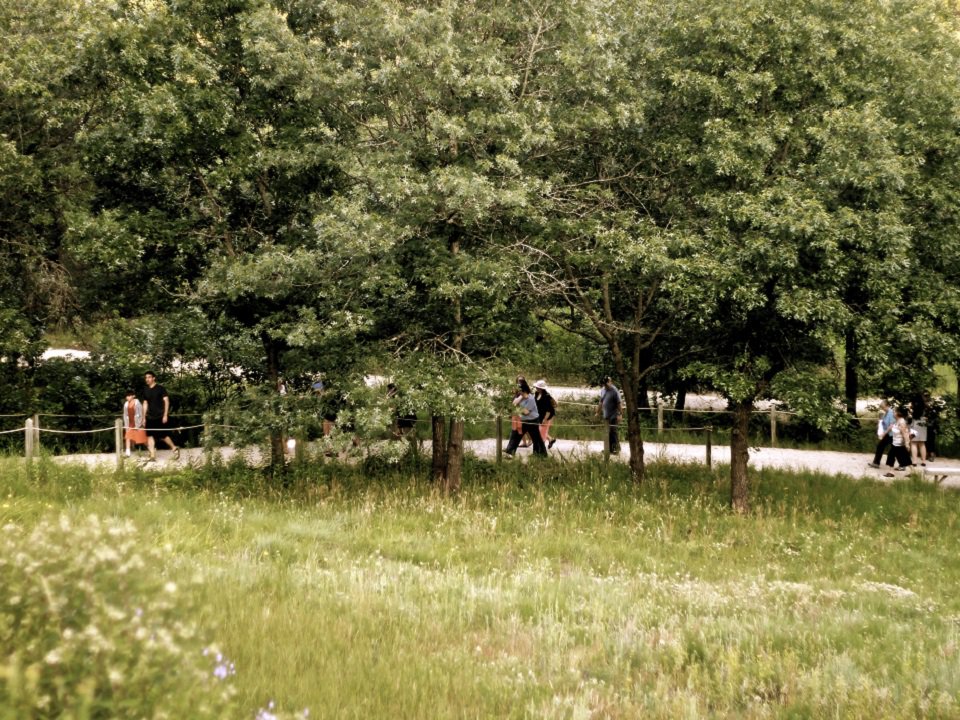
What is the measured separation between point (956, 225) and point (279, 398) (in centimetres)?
1088

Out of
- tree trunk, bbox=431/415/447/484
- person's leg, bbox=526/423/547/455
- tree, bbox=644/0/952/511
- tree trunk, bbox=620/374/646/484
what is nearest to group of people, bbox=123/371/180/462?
tree trunk, bbox=431/415/447/484

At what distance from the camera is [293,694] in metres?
5.05

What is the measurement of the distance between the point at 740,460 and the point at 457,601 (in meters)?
8.55

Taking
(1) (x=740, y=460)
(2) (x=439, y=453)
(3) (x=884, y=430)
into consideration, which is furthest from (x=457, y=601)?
(3) (x=884, y=430)

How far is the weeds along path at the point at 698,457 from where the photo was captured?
17.5 m

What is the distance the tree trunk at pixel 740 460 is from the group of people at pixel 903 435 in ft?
14.3

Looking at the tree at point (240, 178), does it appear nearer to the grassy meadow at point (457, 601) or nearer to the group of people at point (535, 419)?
the grassy meadow at point (457, 601)

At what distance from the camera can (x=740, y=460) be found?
1489 centimetres

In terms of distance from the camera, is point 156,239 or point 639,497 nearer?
point 156,239

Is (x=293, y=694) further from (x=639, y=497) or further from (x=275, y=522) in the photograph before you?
(x=639, y=497)

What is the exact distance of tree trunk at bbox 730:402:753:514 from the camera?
48.6 feet

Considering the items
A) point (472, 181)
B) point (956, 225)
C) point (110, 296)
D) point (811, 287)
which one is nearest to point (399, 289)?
point (472, 181)

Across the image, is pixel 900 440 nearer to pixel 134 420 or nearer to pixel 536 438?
pixel 536 438

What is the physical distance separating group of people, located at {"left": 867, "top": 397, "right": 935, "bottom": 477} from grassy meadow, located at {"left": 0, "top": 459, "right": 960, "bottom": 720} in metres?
2.90
